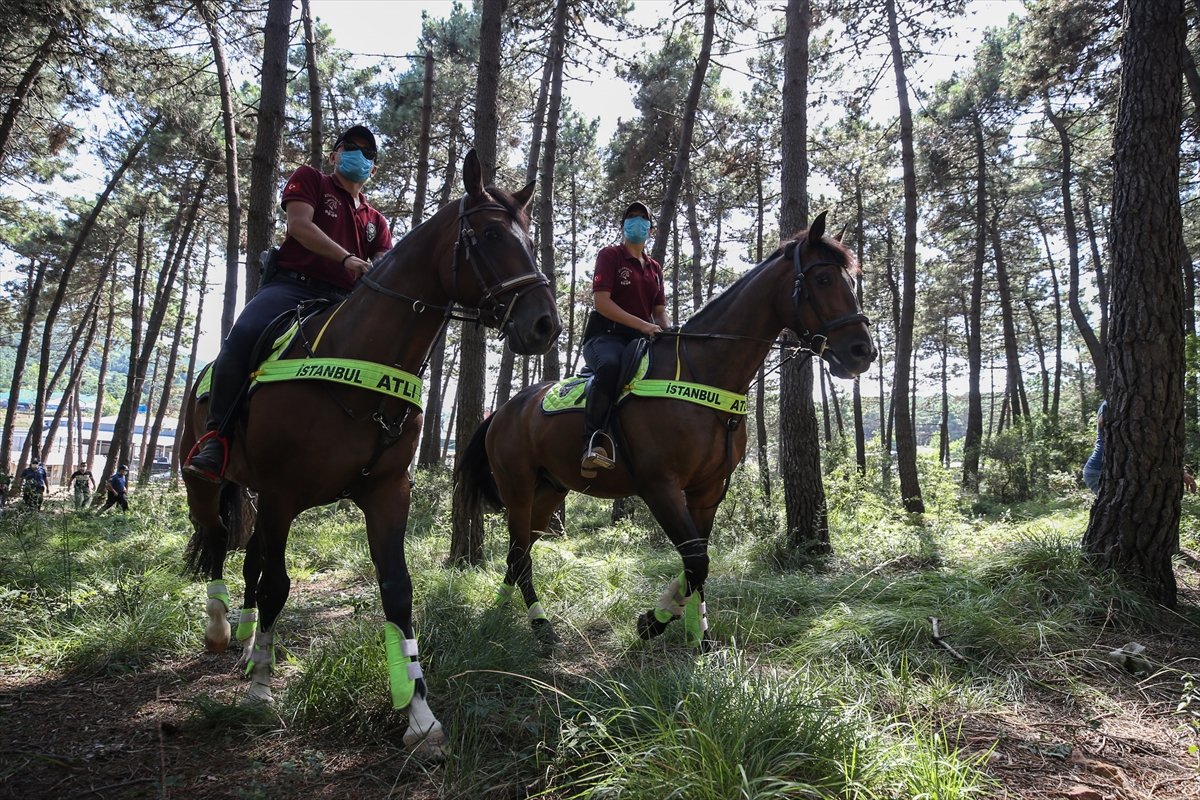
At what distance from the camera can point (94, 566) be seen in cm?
696

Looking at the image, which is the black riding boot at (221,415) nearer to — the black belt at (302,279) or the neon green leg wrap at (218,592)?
the black belt at (302,279)

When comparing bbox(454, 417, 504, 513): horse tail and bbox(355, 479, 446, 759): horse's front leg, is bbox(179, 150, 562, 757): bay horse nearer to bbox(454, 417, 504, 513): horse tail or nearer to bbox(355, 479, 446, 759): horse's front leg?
bbox(355, 479, 446, 759): horse's front leg

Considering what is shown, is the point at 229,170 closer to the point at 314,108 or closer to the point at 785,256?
the point at 314,108

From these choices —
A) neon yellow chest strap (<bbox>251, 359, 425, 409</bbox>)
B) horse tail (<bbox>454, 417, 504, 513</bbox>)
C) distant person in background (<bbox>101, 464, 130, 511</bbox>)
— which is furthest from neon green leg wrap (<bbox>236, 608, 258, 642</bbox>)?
distant person in background (<bbox>101, 464, 130, 511</bbox>)

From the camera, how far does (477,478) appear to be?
675 centimetres

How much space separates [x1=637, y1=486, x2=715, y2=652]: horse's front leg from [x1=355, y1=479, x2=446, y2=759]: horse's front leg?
1.75 m

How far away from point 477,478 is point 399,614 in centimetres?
359

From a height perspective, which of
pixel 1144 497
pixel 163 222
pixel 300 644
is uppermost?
pixel 163 222

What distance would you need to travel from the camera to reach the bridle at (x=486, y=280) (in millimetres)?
3143

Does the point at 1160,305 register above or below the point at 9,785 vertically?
above

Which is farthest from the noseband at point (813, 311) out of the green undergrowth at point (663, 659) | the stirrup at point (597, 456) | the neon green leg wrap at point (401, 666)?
the neon green leg wrap at point (401, 666)

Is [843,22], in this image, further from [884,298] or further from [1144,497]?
[884,298]

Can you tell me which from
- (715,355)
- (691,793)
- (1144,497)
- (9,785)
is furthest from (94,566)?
(1144,497)

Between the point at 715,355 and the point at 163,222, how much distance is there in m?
25.6
